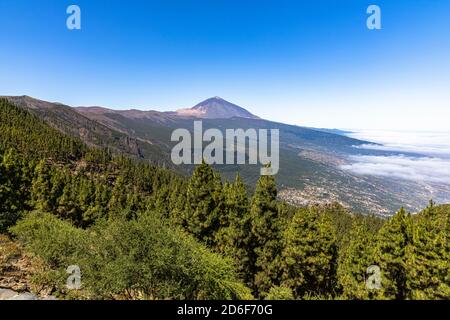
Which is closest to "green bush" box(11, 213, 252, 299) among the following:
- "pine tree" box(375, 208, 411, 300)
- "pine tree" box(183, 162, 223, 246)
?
"pine tree" box(375, 208, 411, 300)

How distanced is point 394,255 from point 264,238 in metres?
17.1

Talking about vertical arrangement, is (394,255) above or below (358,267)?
above

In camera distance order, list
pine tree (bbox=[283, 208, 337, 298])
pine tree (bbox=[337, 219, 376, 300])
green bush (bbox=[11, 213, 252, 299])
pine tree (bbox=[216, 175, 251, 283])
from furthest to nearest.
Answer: pine tree (bbox=[216, 175, 251, 283])
pine tree (bbox=[283, 208, 337, 298])
pine tree (bbox=[337, 219, 376, 300])
green bush (bbox=[11, 213, 252, 299])

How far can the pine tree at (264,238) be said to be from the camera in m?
40.7

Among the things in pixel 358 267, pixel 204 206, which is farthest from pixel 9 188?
pixel 358 267

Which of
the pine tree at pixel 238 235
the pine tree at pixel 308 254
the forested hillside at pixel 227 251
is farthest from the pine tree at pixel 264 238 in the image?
the pine tree at pixel 308 254

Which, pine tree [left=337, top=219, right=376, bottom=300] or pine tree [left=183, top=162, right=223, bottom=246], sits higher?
pine tree [left=183, top=162, right=223, bottom=246]

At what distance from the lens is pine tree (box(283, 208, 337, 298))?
35.1m

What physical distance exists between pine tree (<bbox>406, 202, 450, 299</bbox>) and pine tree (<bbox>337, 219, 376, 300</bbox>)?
4527 mm

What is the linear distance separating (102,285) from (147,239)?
4152 mm

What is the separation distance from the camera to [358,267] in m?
34.1

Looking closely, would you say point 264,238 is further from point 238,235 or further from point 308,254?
point 308,254

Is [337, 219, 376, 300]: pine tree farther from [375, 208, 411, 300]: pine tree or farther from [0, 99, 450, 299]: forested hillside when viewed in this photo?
[375, 208, 411, 300]: pine tree
